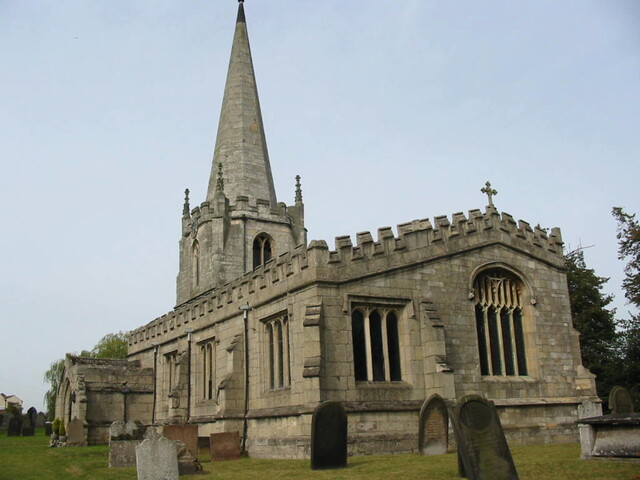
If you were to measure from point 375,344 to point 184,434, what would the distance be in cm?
593

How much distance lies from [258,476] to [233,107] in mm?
26274

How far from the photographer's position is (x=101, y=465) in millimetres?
17703

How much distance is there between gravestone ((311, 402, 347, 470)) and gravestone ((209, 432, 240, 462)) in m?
5.49

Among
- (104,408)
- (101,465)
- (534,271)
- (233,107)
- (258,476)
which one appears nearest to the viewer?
(258,476)

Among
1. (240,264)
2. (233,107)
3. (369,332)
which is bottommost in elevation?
(369,332)

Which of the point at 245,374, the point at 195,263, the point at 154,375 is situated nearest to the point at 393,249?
the point at 245,374

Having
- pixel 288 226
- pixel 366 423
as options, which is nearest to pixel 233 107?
pixel 288 226

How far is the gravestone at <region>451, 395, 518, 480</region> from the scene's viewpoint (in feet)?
35.8

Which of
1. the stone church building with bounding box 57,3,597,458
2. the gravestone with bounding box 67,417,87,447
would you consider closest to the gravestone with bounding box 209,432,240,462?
the stone church building with bounding box 57,3,597,458

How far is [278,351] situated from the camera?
21.7 meters

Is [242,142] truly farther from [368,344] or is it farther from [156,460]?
[156,460]

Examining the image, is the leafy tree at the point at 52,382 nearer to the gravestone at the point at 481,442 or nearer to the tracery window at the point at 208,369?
the tracery window at the point at 208,369

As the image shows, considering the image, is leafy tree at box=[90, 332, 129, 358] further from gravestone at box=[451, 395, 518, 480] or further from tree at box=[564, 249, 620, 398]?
gravestone at box=[451, 395, 518, 480]

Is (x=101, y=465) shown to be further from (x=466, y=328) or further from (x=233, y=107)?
(x=233, y=107)
